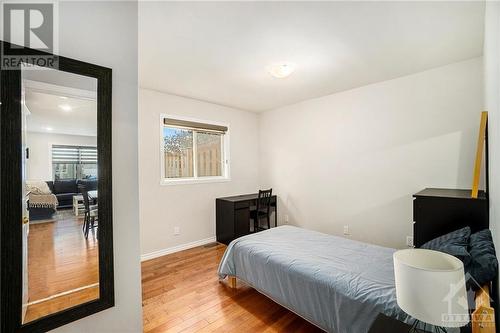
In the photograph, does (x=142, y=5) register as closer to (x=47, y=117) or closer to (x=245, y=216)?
(x=47, y=117)

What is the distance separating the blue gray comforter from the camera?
4.98 feet

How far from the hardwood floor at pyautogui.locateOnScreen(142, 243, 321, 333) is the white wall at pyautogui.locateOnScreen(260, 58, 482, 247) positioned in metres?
1.98

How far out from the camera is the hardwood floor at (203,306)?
76.4 inches

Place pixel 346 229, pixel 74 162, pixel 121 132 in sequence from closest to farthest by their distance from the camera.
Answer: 1. pixel 74 162
2. pixel 121 132
3. pixel 346 229

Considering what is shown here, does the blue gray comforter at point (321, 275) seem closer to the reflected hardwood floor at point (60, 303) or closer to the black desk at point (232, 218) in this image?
the black desk at point (232, 218)

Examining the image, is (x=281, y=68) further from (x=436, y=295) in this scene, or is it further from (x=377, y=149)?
(x=436, y=295)

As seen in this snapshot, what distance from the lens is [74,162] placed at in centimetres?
128

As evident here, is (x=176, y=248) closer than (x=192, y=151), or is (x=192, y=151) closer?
(x=176, y=248)

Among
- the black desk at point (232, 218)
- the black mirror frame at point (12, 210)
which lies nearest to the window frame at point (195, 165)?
the black desk at point (232, 218)

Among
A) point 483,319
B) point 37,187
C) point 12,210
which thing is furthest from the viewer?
point 37,187

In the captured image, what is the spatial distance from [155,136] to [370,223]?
3.52m

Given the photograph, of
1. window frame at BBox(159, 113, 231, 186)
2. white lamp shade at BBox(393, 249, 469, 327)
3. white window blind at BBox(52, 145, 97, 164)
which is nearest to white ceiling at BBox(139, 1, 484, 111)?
window frame at BBox(159, 113, 231, 186)

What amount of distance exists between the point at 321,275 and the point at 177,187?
8.84ft

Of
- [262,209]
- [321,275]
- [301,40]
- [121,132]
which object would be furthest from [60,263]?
[262,209]
